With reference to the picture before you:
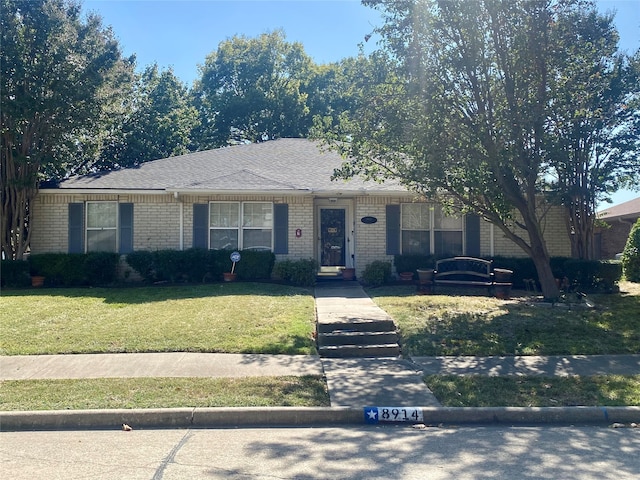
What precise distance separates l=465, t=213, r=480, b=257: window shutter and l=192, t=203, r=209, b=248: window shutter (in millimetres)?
7914

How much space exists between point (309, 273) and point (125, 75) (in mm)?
9006

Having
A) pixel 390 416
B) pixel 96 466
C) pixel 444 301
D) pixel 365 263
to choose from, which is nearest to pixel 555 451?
pixel 390 416

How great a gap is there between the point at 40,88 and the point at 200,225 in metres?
5.67

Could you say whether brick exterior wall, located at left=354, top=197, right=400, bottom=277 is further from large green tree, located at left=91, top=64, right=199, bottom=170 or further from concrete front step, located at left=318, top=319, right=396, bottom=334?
large green tree, located at left=91, top=64, right=199, bottom=170

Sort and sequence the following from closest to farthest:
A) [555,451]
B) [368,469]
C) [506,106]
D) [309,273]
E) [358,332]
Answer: [368,469] → [555,451] → [358,332] → [506,106] → [309,273]

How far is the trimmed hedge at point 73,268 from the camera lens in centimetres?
1440

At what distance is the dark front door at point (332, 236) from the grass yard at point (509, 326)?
473 centimetres

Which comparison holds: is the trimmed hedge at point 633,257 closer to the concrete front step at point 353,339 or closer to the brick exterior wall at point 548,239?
the brick exterior wall at point 548,239

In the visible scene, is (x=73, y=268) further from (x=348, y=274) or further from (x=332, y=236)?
(x=332, y=236)

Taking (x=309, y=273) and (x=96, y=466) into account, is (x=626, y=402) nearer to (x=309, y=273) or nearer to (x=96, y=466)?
(x=96, y=466)

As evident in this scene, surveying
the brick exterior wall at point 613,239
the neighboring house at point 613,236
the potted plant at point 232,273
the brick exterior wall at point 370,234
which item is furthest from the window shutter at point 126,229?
the brick exterior wall at point 613,239

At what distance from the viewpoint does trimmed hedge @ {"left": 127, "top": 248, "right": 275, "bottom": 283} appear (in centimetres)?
1460

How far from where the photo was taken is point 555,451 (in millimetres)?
4934

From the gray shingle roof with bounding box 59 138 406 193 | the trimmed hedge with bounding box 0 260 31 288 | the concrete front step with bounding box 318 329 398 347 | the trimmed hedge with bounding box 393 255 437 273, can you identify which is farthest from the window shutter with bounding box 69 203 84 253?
the concrete front step with bounding box 318 329 398 347
